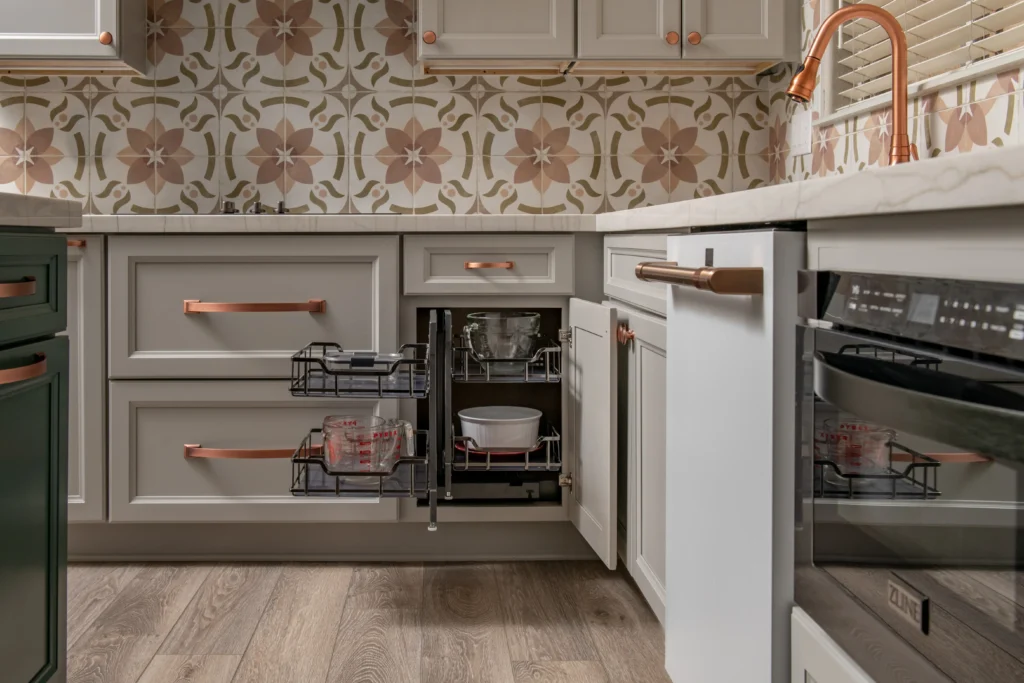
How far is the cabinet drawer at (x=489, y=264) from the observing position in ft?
7.41

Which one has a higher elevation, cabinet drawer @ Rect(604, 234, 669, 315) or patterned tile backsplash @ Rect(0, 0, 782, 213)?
patterned tile backsplash @ Rect(0, 0, 782, 213)

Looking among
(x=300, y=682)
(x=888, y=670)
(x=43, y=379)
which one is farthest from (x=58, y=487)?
(x=888, y=670)

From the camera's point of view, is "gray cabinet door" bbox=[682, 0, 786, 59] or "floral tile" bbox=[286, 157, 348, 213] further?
"floral tile" bbox=[286, 157, 348, 213]

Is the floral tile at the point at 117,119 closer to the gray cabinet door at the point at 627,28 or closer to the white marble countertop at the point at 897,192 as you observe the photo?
the gray cabinet door at the point at 627,28

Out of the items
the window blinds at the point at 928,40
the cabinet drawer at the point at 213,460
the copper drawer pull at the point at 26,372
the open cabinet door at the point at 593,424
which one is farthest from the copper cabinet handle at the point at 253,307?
the window blinds at the point at 928,40

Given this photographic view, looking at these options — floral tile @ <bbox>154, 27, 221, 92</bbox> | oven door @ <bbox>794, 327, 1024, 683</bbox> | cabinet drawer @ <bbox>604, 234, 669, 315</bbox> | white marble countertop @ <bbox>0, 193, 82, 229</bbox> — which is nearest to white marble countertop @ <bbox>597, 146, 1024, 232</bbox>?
oven door @ <bbox>794, 327, 1024, 683</bbox>

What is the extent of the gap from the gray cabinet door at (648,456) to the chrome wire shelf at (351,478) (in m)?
0.50

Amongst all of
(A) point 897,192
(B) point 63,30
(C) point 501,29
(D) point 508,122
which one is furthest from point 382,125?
(A) point 897,192

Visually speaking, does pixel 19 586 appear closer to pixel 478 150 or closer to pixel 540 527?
pixel 540 527

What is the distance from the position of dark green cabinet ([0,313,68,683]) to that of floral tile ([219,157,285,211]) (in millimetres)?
1517

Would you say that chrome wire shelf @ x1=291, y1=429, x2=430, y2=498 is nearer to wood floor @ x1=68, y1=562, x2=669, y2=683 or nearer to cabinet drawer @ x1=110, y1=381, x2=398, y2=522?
cabinet drawer @ x1=110, y1=381, x2=398, y2=522

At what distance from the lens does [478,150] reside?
2.91 meters

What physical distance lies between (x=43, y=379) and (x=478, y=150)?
70.8 inches

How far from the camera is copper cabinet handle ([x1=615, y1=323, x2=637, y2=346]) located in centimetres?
182
